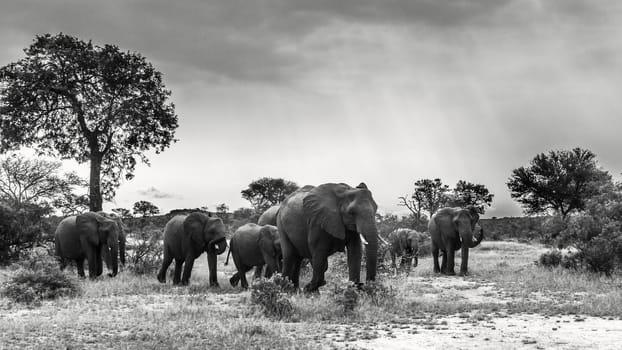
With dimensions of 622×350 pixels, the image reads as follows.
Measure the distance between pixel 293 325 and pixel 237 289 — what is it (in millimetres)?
5868

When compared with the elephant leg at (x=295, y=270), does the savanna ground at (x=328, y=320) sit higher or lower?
lower

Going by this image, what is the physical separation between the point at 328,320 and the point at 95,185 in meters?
24.5

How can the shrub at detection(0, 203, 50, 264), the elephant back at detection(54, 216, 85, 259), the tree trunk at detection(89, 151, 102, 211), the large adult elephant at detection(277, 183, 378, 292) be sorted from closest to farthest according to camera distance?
the large adult elephant at detection(277, 183, 378, 292), the elephant back at detection(54, 216, 85, 259), the shrub at detection(0, 203, 50, 264), the tree trunk at detection(89, 151, 102, 211)

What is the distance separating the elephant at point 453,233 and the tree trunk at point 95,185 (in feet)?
59.4

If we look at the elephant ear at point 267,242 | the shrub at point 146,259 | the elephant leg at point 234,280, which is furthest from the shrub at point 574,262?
the shrub at point 146,259

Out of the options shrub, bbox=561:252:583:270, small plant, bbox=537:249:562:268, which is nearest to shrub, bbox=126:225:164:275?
small plant, bbox=537:249:562:268

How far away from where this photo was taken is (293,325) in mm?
10547

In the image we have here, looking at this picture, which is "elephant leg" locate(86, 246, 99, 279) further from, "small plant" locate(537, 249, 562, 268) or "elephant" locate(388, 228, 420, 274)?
"small plant" locate(537, 249, 562, 268)

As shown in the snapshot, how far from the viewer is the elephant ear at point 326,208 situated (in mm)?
13391

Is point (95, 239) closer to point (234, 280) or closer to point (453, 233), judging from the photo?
point (234, 280)

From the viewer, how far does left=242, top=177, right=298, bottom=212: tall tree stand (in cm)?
6988

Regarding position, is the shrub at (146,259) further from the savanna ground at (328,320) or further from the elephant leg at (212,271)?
the elephant leg at (212,271)

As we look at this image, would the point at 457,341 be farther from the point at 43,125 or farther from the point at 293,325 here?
the point at 43,125

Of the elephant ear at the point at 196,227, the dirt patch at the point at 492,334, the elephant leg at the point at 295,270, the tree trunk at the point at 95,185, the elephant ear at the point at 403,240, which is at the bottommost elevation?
the dirt patch at the point at 492,334
